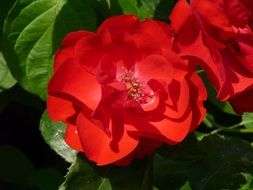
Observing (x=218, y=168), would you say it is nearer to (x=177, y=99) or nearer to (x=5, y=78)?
(x=177, y=99)

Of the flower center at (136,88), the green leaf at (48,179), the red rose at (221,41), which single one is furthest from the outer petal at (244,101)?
the green leaf at (48,179)

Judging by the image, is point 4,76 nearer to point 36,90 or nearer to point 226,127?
point 36,90

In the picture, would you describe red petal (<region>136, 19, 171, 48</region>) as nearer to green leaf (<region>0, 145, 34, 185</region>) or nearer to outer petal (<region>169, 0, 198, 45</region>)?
outer petal (<region>169, 0, 198, 45</region>)

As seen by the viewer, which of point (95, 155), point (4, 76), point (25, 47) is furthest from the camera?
point (4, 76)

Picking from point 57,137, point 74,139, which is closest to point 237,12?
point 74,139

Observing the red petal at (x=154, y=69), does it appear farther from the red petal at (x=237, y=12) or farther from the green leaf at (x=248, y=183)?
the green leaf at (x=248, y=183)

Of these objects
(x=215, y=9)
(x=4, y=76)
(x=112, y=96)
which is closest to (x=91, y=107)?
(x=112, y=96)

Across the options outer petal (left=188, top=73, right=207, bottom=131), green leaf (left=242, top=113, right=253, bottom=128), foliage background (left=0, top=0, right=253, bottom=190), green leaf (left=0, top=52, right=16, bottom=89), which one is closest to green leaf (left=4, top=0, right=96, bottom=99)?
foliage background (left=0, top=0, right=253, bottom=190)
